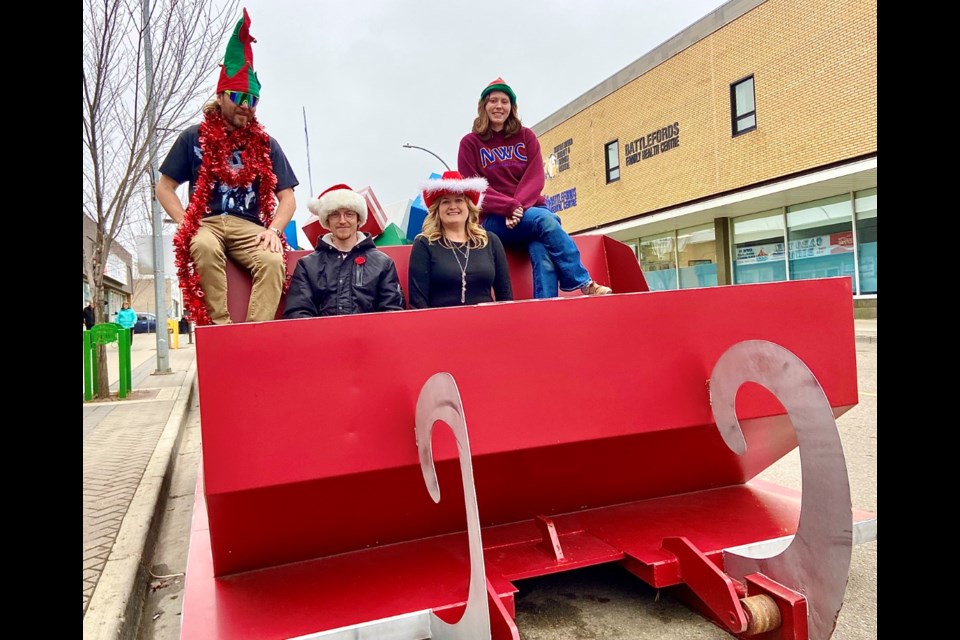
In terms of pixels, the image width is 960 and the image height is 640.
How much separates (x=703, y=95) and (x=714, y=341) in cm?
1911

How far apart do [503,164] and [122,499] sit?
3.14m

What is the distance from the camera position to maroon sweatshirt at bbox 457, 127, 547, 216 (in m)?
3.83

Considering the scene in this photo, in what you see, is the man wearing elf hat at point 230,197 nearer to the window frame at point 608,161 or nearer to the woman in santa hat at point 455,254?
the woman in santa hat at point 455,254

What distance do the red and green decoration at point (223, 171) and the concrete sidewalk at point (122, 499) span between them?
1.17m

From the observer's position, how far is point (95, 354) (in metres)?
9.31

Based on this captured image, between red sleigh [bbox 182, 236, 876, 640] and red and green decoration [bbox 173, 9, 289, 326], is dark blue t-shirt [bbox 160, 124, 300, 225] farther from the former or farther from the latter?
red sleigh [bbox 182, 236, 876, 640]

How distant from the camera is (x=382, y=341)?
1938mm

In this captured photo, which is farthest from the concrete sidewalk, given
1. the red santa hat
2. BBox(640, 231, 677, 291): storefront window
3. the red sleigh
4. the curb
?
BBox(640, 231, 677, 291): storefront window

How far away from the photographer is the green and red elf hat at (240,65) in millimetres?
3146

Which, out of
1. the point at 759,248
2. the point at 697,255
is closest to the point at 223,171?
the point at 759,248

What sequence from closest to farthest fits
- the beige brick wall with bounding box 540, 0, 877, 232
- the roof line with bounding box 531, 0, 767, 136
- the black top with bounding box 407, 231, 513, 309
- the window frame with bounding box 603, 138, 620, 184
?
the black top with bounding box 407, 231, 513, 309, the beige brick wall with bounding box 540, 0, 877, 232, the roof line with bounding box 531, 0, 767, 136, the window frame with bounding box 603, 138, 620, 184

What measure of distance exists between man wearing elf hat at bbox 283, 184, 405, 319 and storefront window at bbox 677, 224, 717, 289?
18413mm

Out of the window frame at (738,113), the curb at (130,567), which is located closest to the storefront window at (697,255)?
the window frame at (738,113)

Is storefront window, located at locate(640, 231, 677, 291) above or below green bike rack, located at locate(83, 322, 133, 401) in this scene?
above
